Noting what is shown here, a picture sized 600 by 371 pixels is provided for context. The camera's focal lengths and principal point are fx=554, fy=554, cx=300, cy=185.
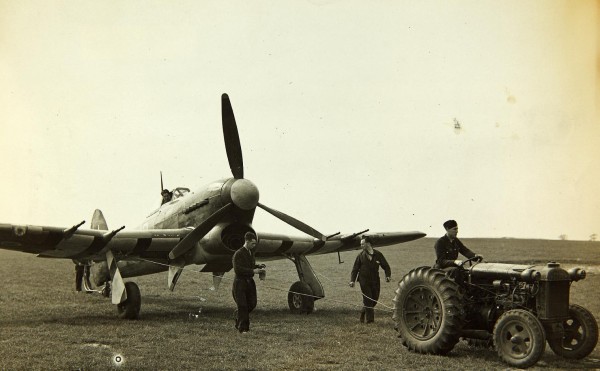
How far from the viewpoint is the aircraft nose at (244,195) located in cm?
1273

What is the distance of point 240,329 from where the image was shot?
35.7 ft

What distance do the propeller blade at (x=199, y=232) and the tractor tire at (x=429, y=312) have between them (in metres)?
5.25

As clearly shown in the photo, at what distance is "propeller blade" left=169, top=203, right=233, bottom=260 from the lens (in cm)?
1277

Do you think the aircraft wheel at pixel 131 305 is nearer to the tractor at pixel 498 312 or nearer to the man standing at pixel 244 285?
the man standing at pixel 244 285

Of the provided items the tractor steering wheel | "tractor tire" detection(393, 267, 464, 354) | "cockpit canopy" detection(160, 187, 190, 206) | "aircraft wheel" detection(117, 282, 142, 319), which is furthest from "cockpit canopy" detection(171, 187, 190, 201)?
the tractor steering wheel

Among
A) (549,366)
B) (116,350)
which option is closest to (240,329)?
(116,350)

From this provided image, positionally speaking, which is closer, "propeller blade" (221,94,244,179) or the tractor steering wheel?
the tractor steering wheel

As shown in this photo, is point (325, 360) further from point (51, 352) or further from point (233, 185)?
point (233, 185)

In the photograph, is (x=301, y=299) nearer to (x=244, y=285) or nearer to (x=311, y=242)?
(x=311, y=242)

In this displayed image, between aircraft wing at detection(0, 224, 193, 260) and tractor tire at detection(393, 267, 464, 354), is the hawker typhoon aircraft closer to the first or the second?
aircraft wing at detection(0, 224, 193, 260)

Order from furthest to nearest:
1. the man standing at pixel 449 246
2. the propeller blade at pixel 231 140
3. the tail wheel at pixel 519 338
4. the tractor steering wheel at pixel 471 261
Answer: the propeller blade at pixel 231 140
the man standing at pixel 449 246
the tractor steering wheel at pixel 471 261
the tail wheel at pixel 519 338

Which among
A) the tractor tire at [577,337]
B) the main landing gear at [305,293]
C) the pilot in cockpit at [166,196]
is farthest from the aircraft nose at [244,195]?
the tractor tire at [577,337]

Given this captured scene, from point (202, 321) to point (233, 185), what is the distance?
317 centimetres

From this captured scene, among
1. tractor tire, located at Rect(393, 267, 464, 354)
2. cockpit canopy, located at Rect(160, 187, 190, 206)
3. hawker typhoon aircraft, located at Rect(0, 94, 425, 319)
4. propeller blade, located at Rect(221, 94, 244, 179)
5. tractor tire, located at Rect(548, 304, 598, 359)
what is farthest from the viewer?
cockpit canopy, located at Rect(160, 187, 190, 206)
